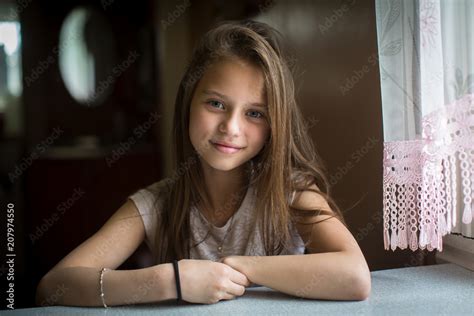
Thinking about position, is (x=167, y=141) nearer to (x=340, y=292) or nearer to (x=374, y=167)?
(x=374, y=167)

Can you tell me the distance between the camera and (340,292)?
81cm

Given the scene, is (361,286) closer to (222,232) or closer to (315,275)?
(315,275)

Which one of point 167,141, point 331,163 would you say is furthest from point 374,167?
point 167,141

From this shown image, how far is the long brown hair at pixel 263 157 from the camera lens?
964mm

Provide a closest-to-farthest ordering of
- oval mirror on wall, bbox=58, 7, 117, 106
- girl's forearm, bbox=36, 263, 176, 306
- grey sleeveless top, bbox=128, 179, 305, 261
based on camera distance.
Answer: girl's forearm, bbox=36, 263, 176, 306
grey sleeveless top, bbox=128, 179, 305, 261
oval mirror on wall, bbox=58, 7, 117, 106

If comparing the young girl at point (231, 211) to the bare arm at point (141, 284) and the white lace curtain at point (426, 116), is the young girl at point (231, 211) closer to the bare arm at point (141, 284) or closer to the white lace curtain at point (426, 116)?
the bare arm at point (141, 284)

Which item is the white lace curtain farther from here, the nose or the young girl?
the nose

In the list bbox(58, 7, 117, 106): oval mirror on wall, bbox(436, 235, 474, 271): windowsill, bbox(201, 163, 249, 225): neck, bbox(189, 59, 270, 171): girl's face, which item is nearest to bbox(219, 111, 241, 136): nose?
bbox(189, 59, 270, 171): girl's face

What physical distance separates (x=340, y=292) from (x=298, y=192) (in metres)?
0.25

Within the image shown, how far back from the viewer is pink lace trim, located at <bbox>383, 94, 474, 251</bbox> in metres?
0.86

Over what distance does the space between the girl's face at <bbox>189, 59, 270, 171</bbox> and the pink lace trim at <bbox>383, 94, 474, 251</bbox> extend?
24 cm

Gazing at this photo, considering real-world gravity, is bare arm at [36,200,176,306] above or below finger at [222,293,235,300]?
above

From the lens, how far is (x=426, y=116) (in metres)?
0.88

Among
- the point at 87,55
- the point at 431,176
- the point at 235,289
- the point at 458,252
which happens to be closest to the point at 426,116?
the point at 431,176
